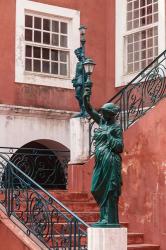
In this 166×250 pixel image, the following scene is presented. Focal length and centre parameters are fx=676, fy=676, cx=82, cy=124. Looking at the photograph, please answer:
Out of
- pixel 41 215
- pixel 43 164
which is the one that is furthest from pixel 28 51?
pixel 41 215

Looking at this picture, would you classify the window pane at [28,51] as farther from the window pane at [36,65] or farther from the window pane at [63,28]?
the window pane at [63,28]

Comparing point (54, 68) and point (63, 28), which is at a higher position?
point (63, 28)

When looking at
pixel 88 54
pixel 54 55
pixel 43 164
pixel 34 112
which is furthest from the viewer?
pixel 88 54

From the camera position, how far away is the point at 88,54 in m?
18.3

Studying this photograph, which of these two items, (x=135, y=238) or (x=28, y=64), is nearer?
(x=135, y=238)

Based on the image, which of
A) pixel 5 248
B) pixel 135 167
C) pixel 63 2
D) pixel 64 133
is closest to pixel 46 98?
pixel 64 133

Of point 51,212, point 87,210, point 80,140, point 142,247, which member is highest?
point 80,140

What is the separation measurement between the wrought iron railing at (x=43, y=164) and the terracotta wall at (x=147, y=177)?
289 cm

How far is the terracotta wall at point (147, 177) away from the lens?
12.1 metres

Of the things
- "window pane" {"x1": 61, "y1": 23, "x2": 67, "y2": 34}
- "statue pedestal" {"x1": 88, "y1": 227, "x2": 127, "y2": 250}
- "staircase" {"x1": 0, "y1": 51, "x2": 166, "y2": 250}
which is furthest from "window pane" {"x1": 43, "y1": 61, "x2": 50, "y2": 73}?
"statue pedestal" {"x1": 88, "y1": 227, "x2": 127, "y2": 250}

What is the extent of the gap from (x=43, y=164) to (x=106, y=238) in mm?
8386

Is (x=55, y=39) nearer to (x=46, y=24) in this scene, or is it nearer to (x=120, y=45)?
(x=46, y=24)

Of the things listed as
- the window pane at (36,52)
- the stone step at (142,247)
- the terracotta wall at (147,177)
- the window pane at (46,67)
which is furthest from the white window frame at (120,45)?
the stone step at (142,247)

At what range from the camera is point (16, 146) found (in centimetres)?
1684
